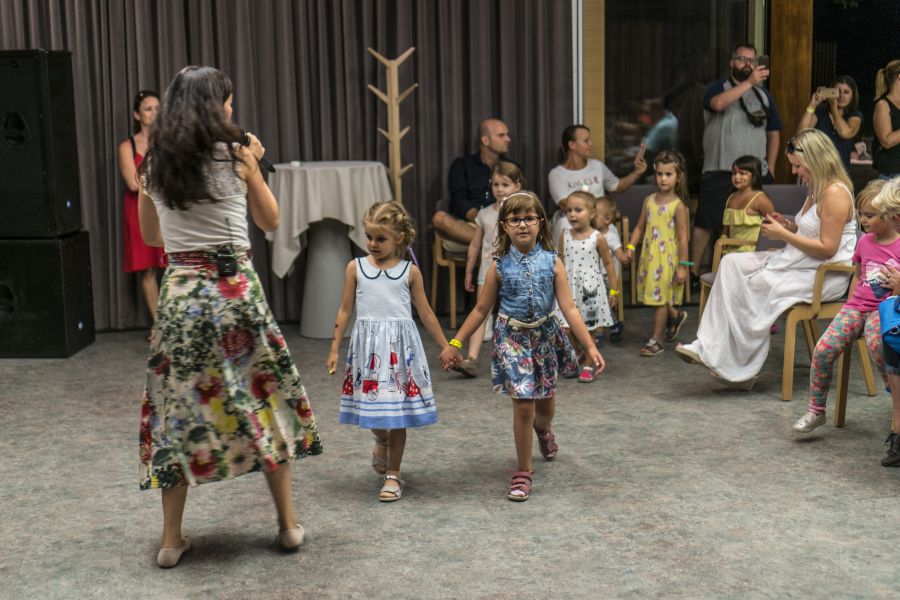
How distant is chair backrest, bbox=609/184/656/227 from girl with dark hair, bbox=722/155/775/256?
3.81 feet

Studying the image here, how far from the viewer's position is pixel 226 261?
3.16m

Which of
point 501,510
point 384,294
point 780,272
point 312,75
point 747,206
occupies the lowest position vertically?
point 501,510

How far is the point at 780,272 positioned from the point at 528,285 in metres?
1.62

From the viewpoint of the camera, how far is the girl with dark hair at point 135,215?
251 inches

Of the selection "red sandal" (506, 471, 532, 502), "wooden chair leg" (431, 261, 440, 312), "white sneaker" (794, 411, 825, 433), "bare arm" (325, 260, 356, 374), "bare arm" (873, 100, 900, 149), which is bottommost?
"red sandal" (506, 471, 532, 502)

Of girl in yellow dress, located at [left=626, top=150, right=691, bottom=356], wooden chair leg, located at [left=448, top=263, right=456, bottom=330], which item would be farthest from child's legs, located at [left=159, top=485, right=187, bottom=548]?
wooden chair leg, located at [left=448, top=263, right=456, bottom=330]

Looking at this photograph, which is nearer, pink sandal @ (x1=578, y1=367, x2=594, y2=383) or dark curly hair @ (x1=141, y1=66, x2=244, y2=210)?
dark curly hair @ (x1=141, y1=66, x2=244, y2=210)

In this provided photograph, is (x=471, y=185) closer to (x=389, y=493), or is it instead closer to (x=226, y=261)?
(x=389, y=493)

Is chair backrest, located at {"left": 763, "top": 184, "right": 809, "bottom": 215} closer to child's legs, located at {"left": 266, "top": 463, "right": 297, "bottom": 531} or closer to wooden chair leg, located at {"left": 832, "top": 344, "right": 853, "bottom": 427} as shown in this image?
wooden chair leg, located at {"left": 832, "top": 344, "right": 853, "bottom": 427}

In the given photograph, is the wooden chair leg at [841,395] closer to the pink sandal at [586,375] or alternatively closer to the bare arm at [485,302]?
the pink sandal at [586,375]

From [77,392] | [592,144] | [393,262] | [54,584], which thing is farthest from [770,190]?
[54,584]

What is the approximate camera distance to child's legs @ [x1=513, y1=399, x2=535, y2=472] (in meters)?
3.87

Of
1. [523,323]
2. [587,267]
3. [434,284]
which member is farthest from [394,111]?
[523,323]

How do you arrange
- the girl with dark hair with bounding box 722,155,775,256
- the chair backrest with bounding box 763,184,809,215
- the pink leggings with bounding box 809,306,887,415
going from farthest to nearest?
the chair backrest with bounding box 763,184,809,215
the girl with dark hair with bounding box 722,155,775,256
the pink leggings with bounding box 809,306,887,415
